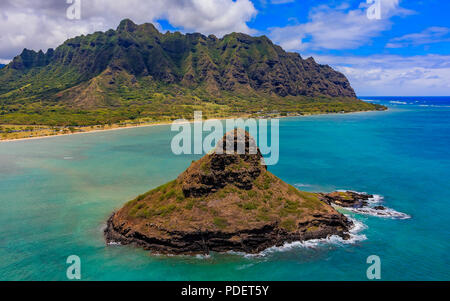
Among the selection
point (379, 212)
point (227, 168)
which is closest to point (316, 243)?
point (227, 168)

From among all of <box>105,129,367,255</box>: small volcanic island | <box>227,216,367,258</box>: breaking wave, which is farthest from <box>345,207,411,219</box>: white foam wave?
<box>227,216,367,258</box>: breaking wave

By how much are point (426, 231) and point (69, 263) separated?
44253 mm

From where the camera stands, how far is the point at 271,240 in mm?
35094

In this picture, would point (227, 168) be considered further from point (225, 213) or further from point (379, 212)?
point (379, 212)

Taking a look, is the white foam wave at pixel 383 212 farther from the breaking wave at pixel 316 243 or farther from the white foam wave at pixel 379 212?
the breaking wave at pixel 316 243

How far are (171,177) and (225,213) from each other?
34.3 m

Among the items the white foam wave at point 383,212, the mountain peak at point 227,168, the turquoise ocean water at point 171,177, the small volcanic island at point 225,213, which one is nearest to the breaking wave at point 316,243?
the turquoise ocean water at point 171,177

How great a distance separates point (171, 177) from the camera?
6788cm

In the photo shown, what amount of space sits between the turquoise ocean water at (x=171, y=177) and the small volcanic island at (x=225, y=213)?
1.62 metres

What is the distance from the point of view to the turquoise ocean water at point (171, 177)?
30828 millimetres

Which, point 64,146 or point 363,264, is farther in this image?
point 64,146

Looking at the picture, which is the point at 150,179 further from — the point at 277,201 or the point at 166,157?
the point at 277,201

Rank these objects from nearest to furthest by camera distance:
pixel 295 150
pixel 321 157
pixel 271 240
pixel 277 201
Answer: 1. pixel 271 240
2. pixel 277 201
3. pixel 321 157
4. pixel 295 150

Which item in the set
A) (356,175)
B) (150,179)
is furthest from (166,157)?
(356,175)
